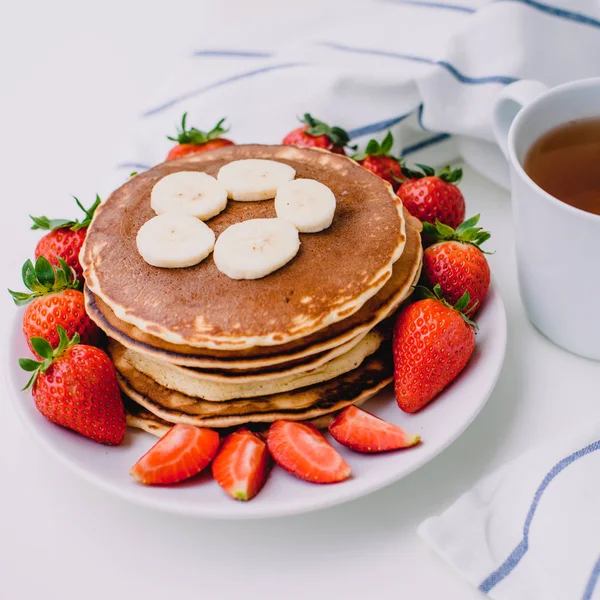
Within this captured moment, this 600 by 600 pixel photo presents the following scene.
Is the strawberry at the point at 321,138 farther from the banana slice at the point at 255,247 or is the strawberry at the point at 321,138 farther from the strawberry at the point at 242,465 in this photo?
the strawberry at the point at 242,465

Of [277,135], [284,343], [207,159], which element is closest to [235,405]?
[284,343]

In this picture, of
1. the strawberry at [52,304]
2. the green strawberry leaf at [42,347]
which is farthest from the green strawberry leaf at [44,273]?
the green strawberry leaf at [42,347]

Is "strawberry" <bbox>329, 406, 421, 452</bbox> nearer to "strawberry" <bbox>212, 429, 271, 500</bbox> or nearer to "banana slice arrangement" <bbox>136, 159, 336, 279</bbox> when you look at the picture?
"strawberry" <bbox>212, 429, 271, 500</bbox>

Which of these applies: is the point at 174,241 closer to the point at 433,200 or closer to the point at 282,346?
the point at 282,346

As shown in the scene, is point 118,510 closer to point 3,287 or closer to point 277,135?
point 3,287

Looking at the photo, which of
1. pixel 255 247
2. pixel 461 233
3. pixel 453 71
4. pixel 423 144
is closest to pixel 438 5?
pixel 453 71

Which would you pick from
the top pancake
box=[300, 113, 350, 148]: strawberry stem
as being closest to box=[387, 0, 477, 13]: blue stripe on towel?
box=[300, 113, 350, 148]: strawberry stem
